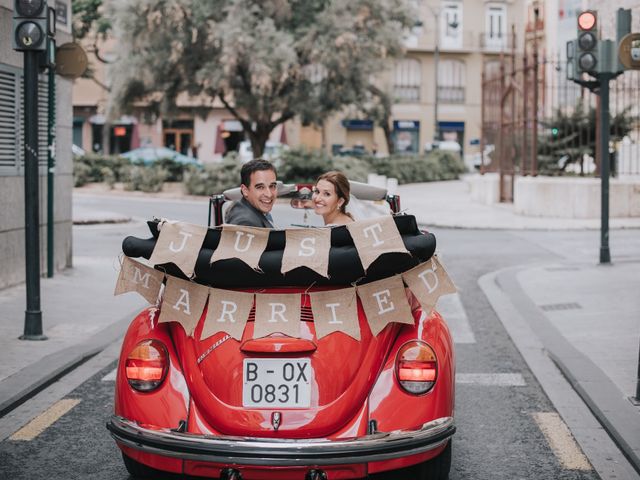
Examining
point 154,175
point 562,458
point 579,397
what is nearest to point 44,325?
point 579,397

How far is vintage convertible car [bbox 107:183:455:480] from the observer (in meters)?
4.35

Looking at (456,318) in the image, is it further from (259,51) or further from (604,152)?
(259,51)

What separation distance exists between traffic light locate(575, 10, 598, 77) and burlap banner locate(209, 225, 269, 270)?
10785 millimetres

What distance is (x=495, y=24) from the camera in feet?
224

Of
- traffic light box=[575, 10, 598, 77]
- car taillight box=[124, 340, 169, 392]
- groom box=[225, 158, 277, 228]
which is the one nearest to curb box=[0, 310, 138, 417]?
groom box=[225, 158, 277, 228]

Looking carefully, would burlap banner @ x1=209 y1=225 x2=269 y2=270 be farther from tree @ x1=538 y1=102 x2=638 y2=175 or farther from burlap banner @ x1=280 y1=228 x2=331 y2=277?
tree @ x1=538 y1=102 x2=638 y2=175

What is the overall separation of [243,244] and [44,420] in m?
2.53

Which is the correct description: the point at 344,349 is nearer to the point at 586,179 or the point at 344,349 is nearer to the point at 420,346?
the point at 420,346

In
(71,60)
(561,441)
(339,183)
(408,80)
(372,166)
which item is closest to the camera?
(339,183)

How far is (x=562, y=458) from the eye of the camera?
18.5 ft

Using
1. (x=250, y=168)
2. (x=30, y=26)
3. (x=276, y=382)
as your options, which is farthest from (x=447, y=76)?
(x=276, y=382)

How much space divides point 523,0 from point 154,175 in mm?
38446

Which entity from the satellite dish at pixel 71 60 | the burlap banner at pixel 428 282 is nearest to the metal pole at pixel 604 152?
the satellite dish at pixel 71 60

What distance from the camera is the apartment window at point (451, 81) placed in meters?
67.5
